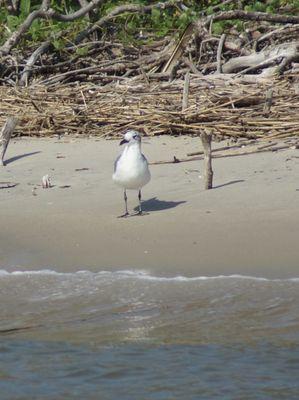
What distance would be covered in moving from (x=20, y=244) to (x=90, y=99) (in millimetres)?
4703

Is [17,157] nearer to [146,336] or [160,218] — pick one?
[160,218]

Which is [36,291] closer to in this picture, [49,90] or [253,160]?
[253,160]

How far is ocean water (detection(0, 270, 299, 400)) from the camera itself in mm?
5406

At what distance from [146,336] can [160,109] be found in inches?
226

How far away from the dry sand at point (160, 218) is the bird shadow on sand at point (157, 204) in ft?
0.04

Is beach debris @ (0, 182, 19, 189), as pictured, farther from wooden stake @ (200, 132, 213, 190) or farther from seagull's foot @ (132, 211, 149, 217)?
wooden stake @ (200, 132, 213, 190)

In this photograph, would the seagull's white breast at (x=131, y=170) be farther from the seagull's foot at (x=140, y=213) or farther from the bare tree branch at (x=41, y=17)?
the bare tree branch at (x=41, y=17)

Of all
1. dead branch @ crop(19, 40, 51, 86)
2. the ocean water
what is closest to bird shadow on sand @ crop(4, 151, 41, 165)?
dead branch @ crop(19, 40, 51, 86)

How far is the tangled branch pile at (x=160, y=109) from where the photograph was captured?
10727 mm

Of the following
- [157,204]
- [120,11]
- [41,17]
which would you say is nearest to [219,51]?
[120,11]

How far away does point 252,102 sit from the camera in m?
11.3

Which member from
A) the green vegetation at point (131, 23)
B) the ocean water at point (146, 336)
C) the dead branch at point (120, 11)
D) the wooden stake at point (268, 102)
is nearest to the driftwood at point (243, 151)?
the wooden stake at point (268, 102)

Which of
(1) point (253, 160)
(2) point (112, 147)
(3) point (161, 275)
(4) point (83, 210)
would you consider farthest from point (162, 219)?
(2) point (112, 147)

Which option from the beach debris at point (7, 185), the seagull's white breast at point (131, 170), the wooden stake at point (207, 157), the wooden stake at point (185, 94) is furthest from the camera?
the wooden stake at point (185, 94)
